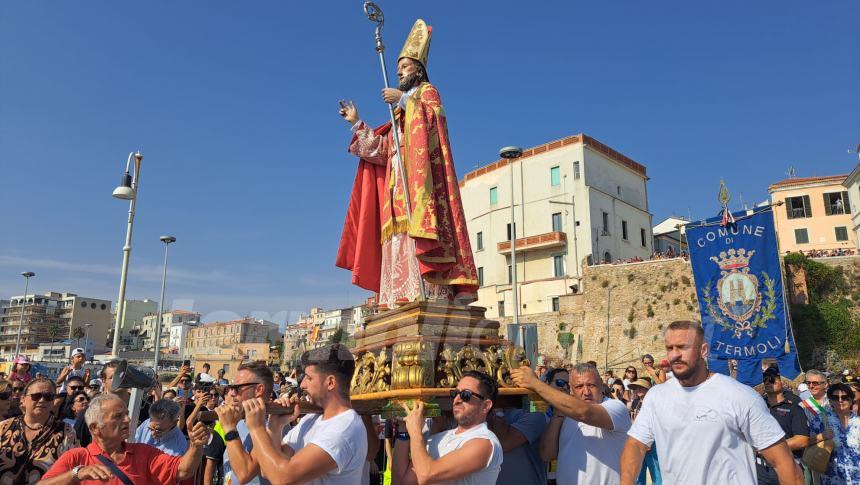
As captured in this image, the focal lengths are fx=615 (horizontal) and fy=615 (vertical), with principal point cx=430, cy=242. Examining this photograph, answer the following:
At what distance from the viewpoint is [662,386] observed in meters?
3.71

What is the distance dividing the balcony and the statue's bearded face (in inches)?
1402

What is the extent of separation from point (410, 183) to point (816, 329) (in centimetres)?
3154

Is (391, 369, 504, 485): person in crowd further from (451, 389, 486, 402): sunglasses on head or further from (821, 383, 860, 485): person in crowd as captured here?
(821, 383, 860, 485): person in crowd

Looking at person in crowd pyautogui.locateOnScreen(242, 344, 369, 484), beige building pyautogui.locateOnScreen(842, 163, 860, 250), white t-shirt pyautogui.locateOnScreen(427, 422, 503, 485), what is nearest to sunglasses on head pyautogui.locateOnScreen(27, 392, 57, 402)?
person in crowd pyautogui.locateOnScreen(242, 344, 369, 484)

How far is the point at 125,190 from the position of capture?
12281 millimetres

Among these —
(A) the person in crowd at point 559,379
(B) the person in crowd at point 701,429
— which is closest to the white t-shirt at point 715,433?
(B) the person in crowd at point 701,429

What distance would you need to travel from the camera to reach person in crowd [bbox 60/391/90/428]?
21.4ft

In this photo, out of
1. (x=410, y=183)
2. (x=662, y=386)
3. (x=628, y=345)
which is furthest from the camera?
(x=628, y=345)

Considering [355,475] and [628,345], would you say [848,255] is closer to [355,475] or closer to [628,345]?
[628,345]

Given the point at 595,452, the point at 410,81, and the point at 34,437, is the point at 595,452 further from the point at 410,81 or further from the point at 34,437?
the point at 34,437

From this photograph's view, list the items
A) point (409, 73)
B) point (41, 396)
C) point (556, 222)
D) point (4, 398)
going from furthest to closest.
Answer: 1. point (556, 222)
2. point (409, 73)
3. point (4, 398)
4. point (41, 396)

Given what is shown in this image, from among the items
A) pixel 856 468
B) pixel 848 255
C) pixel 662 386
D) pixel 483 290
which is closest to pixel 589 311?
pixel 483 290

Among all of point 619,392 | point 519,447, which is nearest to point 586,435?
point 519,447

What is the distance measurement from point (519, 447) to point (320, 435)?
1.75 m
